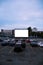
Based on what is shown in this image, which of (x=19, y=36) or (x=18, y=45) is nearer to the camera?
(x=18, y=45)

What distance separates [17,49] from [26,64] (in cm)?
1565

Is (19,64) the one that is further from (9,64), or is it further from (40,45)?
(40,45)

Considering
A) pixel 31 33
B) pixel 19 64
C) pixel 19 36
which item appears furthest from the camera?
pixel 31 33

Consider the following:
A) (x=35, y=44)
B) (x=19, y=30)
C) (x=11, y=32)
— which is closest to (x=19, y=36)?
(x=19, y=30)

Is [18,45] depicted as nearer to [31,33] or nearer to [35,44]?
[35,44]

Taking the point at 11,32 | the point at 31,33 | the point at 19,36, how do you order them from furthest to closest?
the point at 11,32 → the point at 31,33 → the point at 19,36

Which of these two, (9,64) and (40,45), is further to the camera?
(40,45)

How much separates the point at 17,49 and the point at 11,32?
371 feet

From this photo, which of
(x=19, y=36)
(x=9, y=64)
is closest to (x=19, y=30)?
(x=19, y=36)

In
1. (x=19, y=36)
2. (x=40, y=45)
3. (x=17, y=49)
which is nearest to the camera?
(x=17, y=49)

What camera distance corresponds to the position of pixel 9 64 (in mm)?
12906

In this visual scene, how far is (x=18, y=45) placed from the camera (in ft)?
97.7

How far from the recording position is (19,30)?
8381cm

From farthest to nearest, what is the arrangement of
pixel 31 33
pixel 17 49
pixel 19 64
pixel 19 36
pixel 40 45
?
pixel 31 33, pixel 19 36, pixel 40 45, pixel 17 49, pixel 19 64
